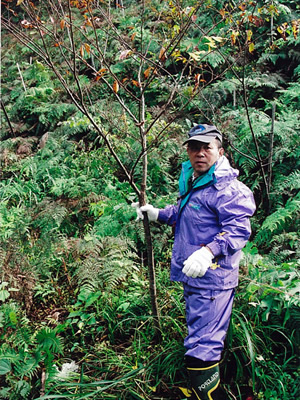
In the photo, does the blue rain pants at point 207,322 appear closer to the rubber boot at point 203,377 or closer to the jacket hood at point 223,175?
the rubber boot at point 203,377

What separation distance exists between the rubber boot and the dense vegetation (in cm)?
34

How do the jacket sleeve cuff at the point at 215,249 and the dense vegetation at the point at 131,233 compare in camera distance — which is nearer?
the jacket sleeve cuff at the point at 215,249

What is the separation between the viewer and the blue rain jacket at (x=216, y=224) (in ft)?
7.75

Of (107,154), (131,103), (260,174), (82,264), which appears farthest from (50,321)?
(131,103)

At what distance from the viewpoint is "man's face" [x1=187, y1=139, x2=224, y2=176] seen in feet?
8.45

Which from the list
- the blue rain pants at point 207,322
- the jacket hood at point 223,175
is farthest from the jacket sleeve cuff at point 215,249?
the jacket hood at point 223,175

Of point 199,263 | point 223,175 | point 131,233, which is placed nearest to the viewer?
point 199,263

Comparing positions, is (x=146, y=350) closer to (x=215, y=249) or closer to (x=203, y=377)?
(x=203, y=377)

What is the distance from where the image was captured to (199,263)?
2275 mm

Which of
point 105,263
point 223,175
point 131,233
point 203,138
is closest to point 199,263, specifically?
point 223,175

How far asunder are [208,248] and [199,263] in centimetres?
12

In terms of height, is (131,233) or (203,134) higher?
A: (203,134)

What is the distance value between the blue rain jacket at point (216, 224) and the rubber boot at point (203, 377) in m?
0.50

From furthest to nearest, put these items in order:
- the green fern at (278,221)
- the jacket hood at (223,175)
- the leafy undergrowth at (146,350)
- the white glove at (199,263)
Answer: the green fern at (278,221)
the leafy undergrowth at (146,350)
the jacket hood at (223,175)
the white glove at (199,263)
